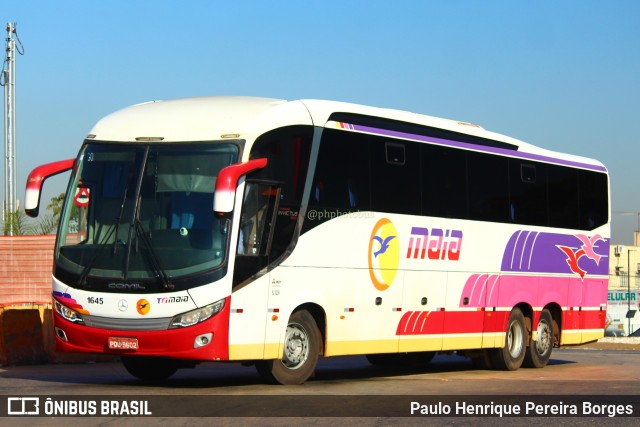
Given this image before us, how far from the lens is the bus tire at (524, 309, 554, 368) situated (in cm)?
2403

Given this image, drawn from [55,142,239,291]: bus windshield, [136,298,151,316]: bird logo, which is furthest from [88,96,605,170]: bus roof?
[136,298,151,316]: bird logo

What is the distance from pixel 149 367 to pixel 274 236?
3.04 metres

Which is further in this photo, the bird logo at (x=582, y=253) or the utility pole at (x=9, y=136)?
the utility pole at (x=9, y=136)

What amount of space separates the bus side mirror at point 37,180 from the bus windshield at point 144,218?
404 mm

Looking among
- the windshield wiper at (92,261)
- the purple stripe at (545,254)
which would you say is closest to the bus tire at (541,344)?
the purple stripe at (545,254)

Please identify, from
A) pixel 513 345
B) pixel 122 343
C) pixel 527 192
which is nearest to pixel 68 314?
pixel 122 343

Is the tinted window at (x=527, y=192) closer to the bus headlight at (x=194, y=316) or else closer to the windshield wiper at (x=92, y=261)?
the bus headlight at (x=194, y=316)

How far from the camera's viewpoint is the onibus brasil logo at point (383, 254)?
1891cm

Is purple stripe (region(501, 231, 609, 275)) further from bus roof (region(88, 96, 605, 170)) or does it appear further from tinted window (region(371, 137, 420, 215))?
bus roof (region(88, 96, 605, 170))

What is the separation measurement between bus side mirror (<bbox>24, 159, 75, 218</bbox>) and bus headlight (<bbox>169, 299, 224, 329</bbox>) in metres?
2.43

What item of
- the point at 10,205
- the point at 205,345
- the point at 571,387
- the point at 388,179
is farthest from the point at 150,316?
the point at 10,205

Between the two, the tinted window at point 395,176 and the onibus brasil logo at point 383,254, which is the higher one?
the tinted window at point 395,176

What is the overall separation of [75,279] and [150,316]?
4.05 feet

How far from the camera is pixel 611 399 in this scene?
15508 millimetres
